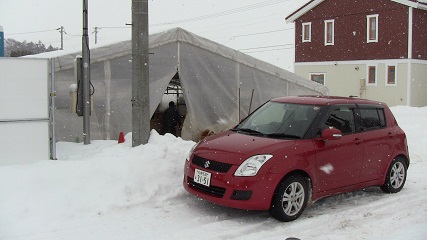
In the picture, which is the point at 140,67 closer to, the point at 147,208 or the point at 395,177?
the point at 147,208

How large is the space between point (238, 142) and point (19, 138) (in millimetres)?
3396

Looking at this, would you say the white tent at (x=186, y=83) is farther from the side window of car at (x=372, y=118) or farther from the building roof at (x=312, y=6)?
the building roof at (x=312, y=6)

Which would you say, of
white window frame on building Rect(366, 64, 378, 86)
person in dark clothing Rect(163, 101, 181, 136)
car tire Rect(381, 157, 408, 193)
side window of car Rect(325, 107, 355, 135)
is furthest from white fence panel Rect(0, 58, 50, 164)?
white window frame on building Rect(366, 64, 378, 86)

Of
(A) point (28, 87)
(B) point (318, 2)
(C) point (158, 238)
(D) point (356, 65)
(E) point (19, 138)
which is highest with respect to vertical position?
(B) point (318, 2)

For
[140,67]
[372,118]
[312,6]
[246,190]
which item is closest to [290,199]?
[246,190]

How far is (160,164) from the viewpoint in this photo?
7398mm

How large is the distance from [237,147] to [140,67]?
107 inches

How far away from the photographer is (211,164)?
19.9ft

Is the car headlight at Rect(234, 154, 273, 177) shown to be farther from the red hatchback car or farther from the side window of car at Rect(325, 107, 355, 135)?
the side window of car at Rect(325, 107, 355, 135)

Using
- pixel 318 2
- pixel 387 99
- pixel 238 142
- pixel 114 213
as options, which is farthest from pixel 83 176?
pixel 318 2

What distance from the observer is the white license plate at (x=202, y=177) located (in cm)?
600

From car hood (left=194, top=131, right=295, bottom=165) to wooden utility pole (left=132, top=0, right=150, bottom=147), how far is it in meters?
1.76

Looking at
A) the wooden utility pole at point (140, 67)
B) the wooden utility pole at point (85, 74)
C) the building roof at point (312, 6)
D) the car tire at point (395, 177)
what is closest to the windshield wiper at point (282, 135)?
the car tire at point (395, 177)

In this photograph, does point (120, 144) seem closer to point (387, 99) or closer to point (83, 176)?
point (83, 176)
